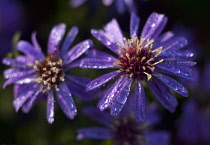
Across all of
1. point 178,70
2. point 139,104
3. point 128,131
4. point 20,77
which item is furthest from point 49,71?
point 178,70

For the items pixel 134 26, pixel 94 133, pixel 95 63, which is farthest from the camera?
pixel 94 133

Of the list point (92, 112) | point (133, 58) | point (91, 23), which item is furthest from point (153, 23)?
point (91, 23)

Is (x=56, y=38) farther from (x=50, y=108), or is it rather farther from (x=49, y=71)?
(x=50, y=108)

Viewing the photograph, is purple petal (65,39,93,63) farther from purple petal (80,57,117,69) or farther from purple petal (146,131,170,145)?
purple petal (146,131,170,145)

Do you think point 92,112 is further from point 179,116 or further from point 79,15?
point 79,15

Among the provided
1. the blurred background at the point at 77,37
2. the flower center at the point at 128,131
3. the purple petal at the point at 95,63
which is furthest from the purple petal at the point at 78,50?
the flower center at the point at 128,131

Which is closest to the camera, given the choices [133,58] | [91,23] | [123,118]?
[133,58]

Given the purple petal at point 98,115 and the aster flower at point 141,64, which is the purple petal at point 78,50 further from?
the purple petal at point 98,115
